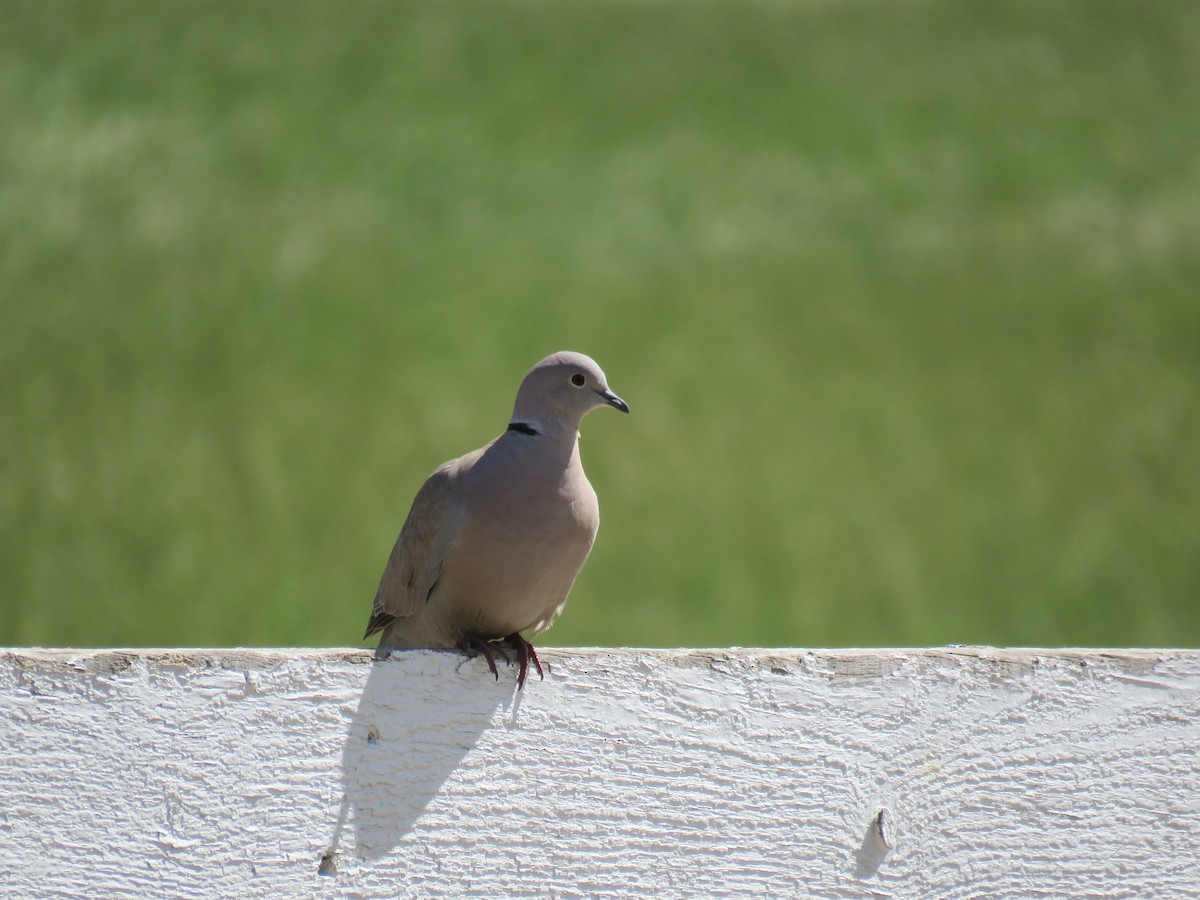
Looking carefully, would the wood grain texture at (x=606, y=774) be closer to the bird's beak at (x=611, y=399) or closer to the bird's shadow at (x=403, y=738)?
the bird's shadow at (x=403, y=738)

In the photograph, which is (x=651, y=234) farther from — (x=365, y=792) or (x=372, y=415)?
(x=365, y=792)

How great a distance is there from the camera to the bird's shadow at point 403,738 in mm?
1589

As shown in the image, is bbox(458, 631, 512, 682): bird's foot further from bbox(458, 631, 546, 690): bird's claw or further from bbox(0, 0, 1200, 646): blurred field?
bbox(0, 0, 1200, 646): blurred field

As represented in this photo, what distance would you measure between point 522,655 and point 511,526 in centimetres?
60

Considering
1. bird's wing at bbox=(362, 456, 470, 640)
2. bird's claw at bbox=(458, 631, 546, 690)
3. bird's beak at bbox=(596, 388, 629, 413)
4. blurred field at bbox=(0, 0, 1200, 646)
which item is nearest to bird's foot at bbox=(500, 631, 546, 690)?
bird's claw at bbox=(458, 631, 546, 690)

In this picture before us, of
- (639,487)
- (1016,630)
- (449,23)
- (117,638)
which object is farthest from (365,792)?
(449,23)

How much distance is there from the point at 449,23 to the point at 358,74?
0.83m

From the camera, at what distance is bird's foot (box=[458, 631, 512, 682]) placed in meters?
1.79

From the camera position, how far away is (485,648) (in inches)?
84.1

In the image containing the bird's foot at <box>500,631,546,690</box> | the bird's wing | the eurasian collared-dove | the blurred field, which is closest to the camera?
the bird's foot at <box>500,631,546,690</box>

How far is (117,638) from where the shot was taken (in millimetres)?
6492

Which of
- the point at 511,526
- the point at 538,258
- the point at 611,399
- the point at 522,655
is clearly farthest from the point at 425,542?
the point at 538,258

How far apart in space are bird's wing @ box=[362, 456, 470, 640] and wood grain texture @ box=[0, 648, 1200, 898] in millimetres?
948

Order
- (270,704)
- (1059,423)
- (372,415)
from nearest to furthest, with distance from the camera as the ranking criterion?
(270,704)
(372,415)
(1059,423)
